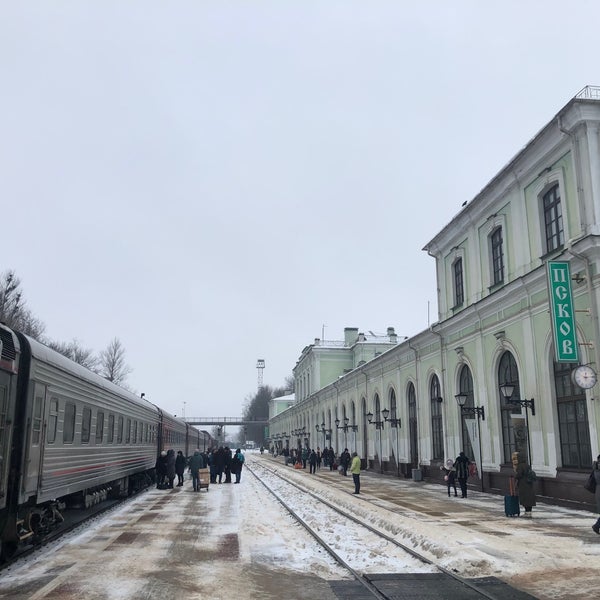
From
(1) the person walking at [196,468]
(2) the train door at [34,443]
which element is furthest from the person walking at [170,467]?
(2) the train door at [34,443]

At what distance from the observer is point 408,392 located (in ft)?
102

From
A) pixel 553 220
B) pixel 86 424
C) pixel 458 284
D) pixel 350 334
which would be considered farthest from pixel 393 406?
pixel 350 334

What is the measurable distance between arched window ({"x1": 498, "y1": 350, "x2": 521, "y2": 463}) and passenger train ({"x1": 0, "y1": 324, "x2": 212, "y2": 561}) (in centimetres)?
1233

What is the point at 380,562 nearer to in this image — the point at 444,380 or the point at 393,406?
the point at 444,380

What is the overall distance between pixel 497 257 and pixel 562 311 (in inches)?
256

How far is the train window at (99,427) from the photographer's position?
14422 millimetres

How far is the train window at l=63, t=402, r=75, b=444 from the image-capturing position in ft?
38.2

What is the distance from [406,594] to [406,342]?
22.8 m

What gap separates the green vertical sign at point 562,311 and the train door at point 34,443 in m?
12.1

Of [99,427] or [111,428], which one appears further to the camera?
[111,428]

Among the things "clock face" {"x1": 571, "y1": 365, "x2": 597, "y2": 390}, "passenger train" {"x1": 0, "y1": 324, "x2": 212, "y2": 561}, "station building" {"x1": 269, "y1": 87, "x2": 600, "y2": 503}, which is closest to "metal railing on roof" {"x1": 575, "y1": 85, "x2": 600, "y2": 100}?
"station building" {"x1": 269, "y1": 87, "x2": 600, "y2": 503}

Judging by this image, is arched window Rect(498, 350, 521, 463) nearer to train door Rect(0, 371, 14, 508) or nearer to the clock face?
the clock face

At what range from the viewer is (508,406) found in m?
20.4

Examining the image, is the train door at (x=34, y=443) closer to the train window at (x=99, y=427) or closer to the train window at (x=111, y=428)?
the train window at (x=99, y=427)
